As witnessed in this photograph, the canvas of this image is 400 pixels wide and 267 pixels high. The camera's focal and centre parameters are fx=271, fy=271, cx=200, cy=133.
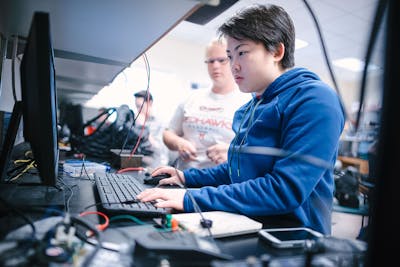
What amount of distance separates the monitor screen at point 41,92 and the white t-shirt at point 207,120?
1.00 meters

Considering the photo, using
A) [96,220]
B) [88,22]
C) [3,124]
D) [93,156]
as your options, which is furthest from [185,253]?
[93,156]

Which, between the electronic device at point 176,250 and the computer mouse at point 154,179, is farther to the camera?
the computer mouse at point 154,179

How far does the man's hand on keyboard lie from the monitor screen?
19 centimetres

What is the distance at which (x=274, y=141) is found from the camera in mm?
721

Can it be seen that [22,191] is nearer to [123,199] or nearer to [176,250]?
[123,199]

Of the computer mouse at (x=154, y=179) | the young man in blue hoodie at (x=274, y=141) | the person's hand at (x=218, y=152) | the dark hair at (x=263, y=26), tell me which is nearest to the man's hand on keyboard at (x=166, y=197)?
the young man in blue hoodie at (x=274, y=141)

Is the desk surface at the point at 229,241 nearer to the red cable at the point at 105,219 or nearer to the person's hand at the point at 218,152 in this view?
the red cable at the point at 105,219

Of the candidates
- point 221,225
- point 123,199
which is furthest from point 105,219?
point 221,225

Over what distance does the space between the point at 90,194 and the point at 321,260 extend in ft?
1.91

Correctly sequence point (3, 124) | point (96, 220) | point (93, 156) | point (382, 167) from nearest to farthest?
point (382, 167) → point (96, 220) → point (3, 124) → point (93, 156)

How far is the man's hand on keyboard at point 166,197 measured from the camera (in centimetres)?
58

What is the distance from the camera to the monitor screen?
0.43m

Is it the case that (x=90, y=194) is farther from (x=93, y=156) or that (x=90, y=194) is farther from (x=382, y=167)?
(x=93, y=156)

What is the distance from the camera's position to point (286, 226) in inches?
23.1
